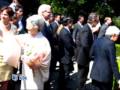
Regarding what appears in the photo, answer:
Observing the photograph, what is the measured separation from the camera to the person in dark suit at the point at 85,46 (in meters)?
10.5

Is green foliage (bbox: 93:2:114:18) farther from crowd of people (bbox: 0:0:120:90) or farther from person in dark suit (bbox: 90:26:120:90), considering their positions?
person in dark suit (bbox: 90:26:120:90)

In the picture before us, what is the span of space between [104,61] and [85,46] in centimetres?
220

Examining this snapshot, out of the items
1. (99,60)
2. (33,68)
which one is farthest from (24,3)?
(33,68)

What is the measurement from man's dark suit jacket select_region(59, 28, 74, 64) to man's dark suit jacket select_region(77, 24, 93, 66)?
0.68ft

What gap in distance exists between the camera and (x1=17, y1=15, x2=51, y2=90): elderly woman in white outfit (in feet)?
22.6

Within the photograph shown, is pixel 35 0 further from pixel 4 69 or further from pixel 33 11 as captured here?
pixel 4 69

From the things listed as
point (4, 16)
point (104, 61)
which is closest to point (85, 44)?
point (104, 61)

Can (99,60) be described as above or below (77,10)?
below

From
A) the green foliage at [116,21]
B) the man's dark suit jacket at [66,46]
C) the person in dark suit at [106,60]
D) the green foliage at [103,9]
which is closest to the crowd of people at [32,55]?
the person in dark suit at [106,60]

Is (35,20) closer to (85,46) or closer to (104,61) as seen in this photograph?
(104,61)

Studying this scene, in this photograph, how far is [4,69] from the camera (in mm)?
7090

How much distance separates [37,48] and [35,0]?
16.6 metres

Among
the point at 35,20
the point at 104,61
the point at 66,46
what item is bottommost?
the point at 104,61

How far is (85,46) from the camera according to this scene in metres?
10.6
